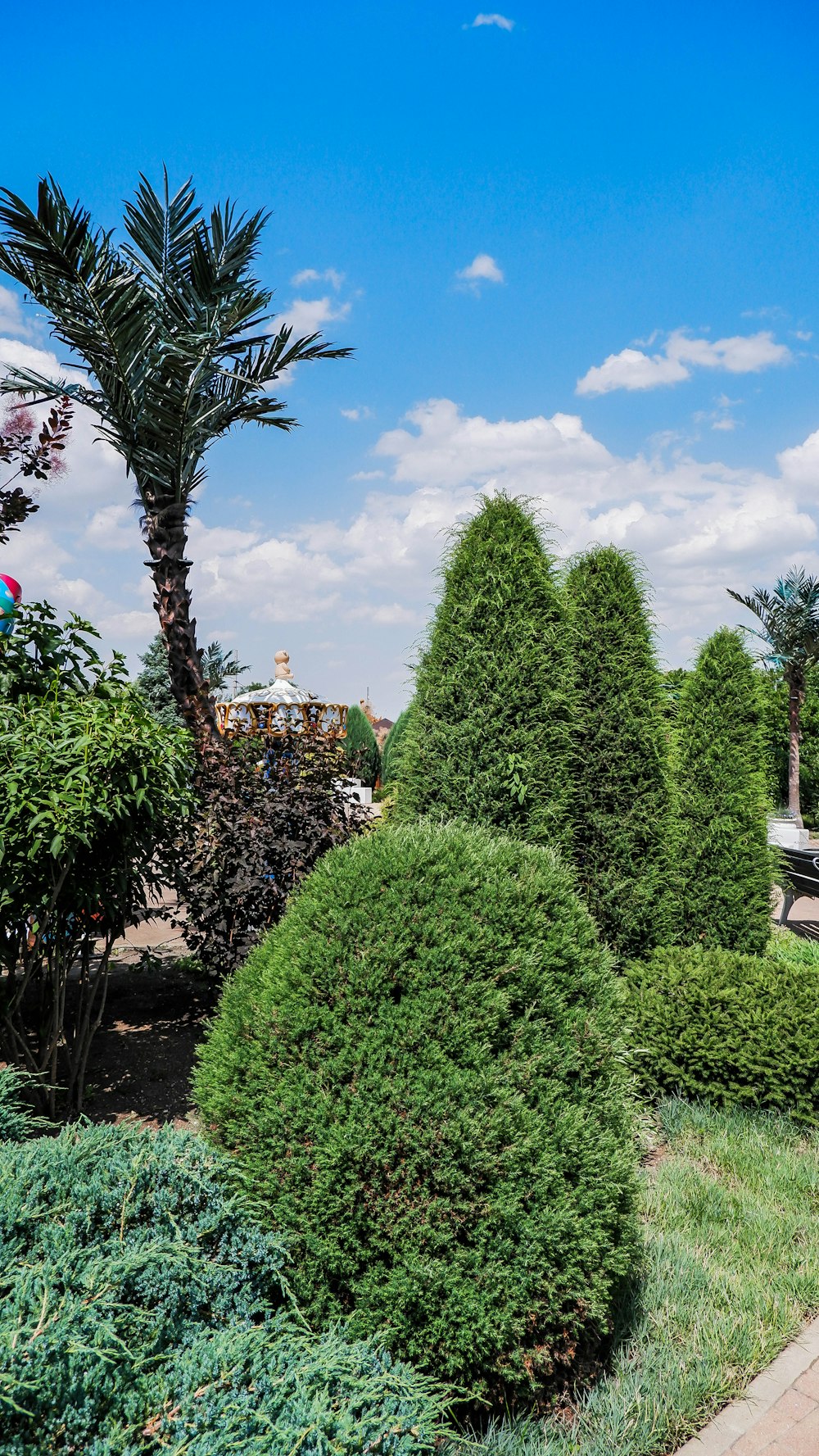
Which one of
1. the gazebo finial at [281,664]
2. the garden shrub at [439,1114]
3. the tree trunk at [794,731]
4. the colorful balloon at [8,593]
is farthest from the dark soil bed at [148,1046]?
the tree trunk at [794,731]

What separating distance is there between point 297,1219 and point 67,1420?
28.6 inches

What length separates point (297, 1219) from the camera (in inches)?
82.2

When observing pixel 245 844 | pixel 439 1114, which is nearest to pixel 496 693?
pixel 245 844

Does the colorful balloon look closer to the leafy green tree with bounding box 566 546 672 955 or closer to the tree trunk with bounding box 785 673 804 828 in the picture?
the leafy green tree with bounding box 566 546 672 955

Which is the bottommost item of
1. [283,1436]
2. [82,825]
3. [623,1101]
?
[283,1436]

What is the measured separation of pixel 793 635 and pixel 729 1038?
21340 millimetres

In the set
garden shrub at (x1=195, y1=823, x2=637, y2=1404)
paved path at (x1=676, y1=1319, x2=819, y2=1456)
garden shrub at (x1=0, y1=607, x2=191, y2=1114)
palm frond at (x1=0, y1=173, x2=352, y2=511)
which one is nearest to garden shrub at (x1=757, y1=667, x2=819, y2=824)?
palm frond at (x1=0, y1=173, x2=352, y2=511)

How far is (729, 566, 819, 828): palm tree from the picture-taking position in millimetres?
22188

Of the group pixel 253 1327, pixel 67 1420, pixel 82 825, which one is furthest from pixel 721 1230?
pixel 82 825

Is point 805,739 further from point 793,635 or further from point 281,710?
point 281,710

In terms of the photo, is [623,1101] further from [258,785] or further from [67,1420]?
[258,785]

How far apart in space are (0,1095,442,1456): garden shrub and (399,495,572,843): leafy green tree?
2.40 meters

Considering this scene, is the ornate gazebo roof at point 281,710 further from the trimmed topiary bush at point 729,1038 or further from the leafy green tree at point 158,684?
the leafy green tree at point 158,684

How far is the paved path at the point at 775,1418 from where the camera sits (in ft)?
7.47
